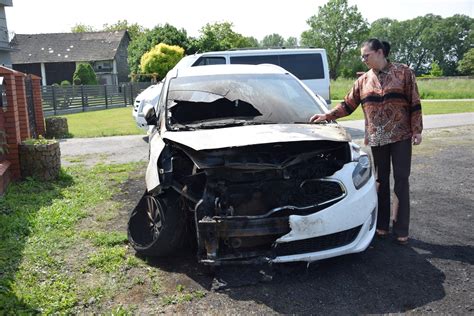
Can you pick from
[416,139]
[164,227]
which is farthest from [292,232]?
[416,139]

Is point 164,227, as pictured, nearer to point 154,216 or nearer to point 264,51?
point 154,216

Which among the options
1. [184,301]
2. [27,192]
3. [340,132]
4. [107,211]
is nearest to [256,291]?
[184,301]

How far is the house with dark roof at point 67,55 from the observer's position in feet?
157

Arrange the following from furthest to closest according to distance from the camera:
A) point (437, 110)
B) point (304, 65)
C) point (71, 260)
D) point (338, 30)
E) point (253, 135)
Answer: point (338, 30), point (437, 110), point (304, 65), point (71, 260), point (253, 135)

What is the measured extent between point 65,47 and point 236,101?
4913 cm

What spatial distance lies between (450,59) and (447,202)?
103 metres

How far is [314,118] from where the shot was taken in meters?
4.57

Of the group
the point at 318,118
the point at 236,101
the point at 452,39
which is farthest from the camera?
the point at 452,39

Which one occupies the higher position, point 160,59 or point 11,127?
point 160,59

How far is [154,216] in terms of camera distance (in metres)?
4.41

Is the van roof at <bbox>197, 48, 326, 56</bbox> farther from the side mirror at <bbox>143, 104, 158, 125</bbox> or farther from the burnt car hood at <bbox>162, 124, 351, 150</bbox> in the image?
the burnt car hood at <bbox>162, 124, 351, 150</bbox>

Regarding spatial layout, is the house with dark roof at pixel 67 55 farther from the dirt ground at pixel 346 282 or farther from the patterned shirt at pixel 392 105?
the dirt ground at pixel 346 282

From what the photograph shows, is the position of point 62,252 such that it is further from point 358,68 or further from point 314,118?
point 358,68


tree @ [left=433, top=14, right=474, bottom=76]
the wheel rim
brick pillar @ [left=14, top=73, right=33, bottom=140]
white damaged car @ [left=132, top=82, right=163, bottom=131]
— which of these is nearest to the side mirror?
the wheel rim
